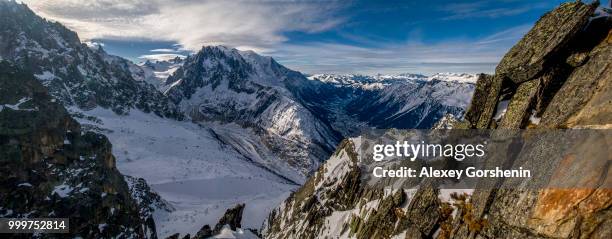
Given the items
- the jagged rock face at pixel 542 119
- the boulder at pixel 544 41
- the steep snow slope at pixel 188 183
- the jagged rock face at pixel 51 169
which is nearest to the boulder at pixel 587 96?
the jagged rock face at pixel 542 119

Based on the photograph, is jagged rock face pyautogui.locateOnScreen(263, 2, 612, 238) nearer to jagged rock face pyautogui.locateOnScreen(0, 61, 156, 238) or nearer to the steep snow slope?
jagged rock face pyautogui.locateOnScreen(0, 61, 156, 238)

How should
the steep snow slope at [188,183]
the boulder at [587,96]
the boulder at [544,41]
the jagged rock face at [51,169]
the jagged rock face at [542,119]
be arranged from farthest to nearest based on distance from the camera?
the steep snow slope at [188,183] < the jagged rock face at [51,169] < the boulder at [544,41] < the boulder at [587,96] < the jagged rock face at [542,119]

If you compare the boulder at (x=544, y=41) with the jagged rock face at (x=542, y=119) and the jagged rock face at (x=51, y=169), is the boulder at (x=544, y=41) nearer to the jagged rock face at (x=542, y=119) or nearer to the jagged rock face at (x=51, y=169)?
the jagged rock face at (x=542, y=119)

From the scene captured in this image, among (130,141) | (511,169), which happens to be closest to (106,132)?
(130,141)

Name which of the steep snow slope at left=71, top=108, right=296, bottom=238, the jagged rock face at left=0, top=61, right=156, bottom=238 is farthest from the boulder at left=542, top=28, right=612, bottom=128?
the steep snow slope at left=71, top=108, right=296, bottom=238

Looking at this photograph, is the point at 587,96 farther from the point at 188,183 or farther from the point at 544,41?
the point at 188,183

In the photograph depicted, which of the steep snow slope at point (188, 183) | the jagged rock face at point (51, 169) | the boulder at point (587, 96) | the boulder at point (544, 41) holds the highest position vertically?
the boulder at point (544, 41)

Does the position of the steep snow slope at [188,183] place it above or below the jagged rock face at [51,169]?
below

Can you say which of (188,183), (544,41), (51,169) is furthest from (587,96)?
(188,183)
